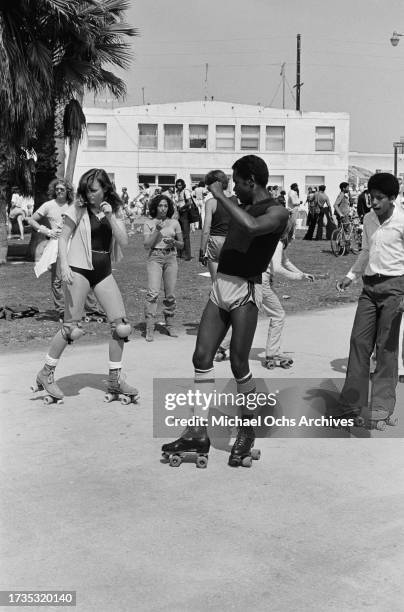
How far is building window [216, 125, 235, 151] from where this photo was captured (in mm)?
51125

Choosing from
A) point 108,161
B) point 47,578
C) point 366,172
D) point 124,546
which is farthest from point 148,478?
point 366,172

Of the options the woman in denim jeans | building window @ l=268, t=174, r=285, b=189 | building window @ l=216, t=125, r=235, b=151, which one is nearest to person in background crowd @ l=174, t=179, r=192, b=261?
the woman in denim jeans

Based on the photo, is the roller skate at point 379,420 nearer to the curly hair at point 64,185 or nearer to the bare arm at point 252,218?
the bare arm at point 252,218

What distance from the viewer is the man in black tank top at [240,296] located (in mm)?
4965

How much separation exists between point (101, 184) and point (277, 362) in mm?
2605

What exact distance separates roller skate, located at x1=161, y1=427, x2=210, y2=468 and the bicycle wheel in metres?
→ 16.3

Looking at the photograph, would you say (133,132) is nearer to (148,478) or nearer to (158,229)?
(158,229)

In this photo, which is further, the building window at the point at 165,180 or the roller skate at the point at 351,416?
the building window at the point at 165,180

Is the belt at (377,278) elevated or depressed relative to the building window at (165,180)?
depressed

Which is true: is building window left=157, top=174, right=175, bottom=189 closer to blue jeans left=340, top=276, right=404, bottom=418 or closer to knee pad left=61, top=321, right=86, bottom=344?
knee pad left=61, top=321, right=86, bottom=344

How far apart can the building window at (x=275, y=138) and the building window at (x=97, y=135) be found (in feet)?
33.4

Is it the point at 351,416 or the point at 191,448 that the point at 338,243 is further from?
the point at 191,448

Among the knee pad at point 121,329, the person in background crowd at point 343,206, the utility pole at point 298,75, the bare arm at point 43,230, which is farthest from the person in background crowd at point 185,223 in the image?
the utility pole at point 298,75

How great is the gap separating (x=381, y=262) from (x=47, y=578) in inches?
139
